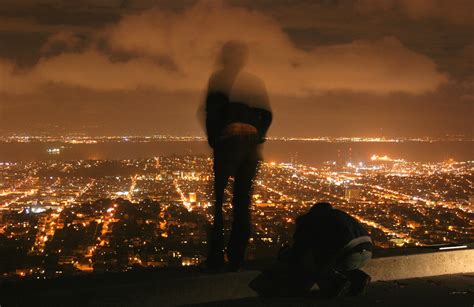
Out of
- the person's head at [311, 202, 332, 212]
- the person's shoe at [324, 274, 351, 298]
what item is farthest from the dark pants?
the person's shoe at [324, 274, 351, 298]

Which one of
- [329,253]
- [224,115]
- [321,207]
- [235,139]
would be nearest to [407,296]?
[329,253]

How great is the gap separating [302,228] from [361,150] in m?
34.5

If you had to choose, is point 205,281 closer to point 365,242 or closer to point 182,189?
point 365,242

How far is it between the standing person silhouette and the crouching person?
1.40 ft

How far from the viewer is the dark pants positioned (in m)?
4.51

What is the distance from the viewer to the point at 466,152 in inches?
1560

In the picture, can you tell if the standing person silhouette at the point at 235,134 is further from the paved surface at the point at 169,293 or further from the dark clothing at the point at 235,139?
the paved surface at the point at 169,293

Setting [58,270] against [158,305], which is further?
[58,270]

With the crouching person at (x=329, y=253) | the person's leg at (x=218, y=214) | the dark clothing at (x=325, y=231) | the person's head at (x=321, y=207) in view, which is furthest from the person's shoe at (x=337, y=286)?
the person's leg at (x=218, y=214)

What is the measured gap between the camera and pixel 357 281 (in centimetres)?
437

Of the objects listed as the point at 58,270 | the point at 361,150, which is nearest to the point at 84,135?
the point at 361,150

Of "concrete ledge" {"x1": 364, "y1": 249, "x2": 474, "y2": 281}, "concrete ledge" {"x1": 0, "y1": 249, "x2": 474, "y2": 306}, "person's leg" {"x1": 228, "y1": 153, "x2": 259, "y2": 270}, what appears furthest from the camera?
"concrete ledge" {"x1": 364, "y1": 249, "x2": 474, "y2": 281}

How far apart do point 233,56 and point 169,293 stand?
1.71 m

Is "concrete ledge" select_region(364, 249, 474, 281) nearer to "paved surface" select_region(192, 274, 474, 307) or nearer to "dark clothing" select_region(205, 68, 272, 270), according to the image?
"paved surface" select_region(192, 274, 474, 307)
